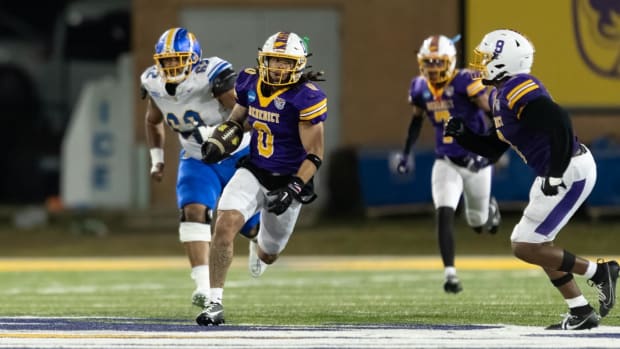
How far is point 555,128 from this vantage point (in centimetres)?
815

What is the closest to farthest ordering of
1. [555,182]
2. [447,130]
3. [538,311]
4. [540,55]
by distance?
[555,182] → [447,130] → [538,311] → [540,55]

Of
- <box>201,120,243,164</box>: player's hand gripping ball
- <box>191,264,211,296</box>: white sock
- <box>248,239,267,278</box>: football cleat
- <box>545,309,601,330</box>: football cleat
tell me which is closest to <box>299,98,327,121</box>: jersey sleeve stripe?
<box>201,120,243,164</box>: player's hand gripping ball

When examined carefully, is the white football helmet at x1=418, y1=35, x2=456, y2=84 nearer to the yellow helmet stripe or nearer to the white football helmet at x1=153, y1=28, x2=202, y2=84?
the white football helmet at x1=153, y1=28, x2=202, y2=84

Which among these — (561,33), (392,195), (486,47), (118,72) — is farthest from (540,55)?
(486,47)

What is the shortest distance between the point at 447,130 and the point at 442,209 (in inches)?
120

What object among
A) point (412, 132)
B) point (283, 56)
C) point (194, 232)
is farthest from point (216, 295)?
point (412, 132)

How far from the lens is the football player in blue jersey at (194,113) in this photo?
32.9ft

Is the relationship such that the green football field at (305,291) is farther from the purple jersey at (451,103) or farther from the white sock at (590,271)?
the purple jersey at (451,103)

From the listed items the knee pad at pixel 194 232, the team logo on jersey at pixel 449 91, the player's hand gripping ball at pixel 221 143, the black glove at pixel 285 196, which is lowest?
the knee pad at pixel 194 232

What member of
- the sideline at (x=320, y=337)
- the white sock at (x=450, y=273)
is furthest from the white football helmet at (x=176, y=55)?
the white sock at (x=450, y=273)

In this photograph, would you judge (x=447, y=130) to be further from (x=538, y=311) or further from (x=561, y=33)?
(x=561, y=33)

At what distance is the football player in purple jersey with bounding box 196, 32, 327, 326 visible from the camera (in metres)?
8.91

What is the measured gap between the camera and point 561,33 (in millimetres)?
20156

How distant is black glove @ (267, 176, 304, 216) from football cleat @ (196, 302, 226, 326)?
662 mm
